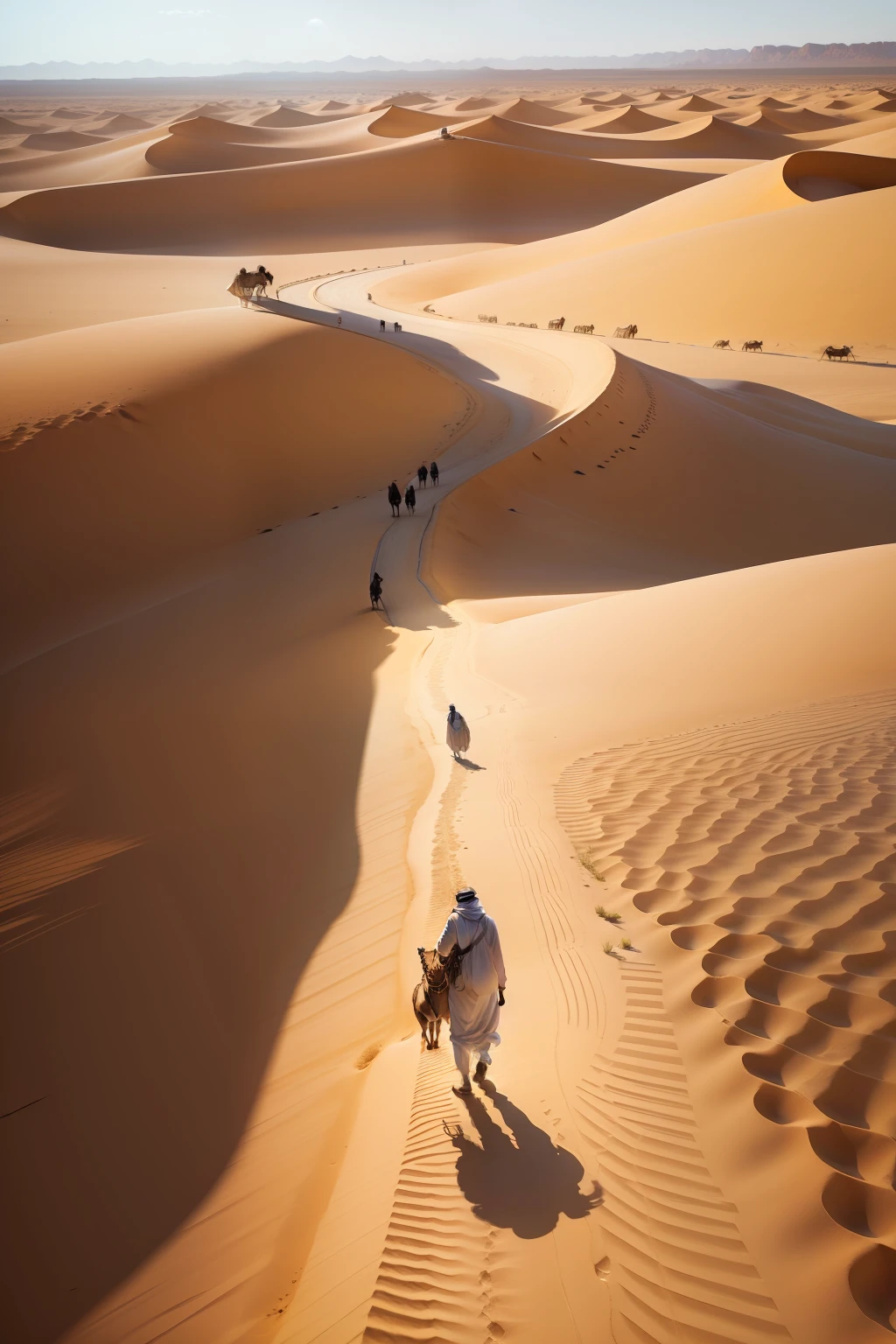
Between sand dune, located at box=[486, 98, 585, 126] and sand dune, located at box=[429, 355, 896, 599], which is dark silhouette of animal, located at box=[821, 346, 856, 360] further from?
sand dune, located at box=[486, 98, 585, 126]

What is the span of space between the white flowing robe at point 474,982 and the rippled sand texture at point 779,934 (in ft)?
1.96

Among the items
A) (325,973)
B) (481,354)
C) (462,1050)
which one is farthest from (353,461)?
(462,1050)

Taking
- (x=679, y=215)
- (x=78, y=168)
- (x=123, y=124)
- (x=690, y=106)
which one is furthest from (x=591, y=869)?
(x=123, y=124)

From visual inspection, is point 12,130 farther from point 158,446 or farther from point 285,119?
point 158,446

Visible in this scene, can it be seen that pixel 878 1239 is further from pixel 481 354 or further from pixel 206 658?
pixel 481 354

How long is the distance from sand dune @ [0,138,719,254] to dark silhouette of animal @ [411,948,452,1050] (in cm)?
7081

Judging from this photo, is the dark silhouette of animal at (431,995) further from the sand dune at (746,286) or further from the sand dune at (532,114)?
the sand dune at (532,114)

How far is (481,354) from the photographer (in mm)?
33625

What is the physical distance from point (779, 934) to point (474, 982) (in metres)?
1.64

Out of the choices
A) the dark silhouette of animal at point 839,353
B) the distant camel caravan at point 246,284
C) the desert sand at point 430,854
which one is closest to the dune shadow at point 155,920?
the desert sand at point 430,854

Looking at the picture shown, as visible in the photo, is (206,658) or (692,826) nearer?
(692,826)

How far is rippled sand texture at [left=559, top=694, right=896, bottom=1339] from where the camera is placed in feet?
11.0

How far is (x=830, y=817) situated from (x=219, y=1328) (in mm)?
4531

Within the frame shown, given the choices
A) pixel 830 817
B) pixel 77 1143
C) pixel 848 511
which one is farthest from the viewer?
pixel 848 511
